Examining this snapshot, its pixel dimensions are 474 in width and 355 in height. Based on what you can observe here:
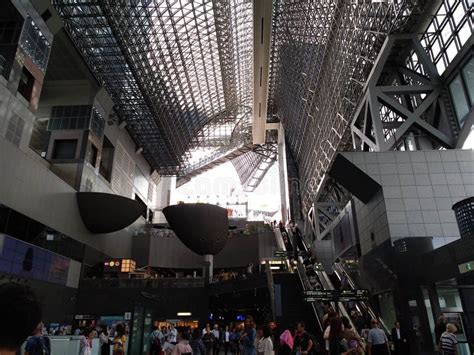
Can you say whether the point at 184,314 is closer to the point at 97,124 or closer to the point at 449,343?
the point at 97,124

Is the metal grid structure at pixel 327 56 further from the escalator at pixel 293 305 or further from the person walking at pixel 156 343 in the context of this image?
the person walking at pixel 156 343

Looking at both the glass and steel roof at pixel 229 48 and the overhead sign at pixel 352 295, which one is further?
the glass and steel roof at pixel 229 48

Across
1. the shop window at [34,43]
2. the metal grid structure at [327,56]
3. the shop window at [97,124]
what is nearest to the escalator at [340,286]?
the metal grid structure at [327,56]

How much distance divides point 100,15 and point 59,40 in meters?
4.29

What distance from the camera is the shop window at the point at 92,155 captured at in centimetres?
3606

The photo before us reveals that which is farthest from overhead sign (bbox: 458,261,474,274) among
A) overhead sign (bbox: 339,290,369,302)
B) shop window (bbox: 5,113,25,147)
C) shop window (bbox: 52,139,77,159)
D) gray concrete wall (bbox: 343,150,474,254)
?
shop window (bbox: 52,139,77,159)

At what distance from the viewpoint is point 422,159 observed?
17422 mm

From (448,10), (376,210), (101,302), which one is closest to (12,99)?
(101,302)

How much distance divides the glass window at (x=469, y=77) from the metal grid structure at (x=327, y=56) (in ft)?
12.4

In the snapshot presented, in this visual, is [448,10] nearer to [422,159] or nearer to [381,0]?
[381,0]

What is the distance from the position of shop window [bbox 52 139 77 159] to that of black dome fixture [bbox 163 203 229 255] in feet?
34.3

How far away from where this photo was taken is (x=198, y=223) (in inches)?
1560

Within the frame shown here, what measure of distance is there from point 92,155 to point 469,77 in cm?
3091

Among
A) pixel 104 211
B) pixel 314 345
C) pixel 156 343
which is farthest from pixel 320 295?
pixel 104 211
